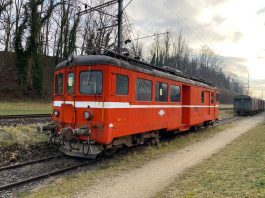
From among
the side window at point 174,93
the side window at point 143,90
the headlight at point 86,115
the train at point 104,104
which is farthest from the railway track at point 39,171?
the side window at point 174,93

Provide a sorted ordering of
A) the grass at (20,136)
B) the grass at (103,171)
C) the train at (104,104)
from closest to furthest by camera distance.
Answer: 1. the grass at (103,171)
2. the train at (104,104)
3. the grass at (20,136)

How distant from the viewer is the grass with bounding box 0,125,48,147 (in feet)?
38.7

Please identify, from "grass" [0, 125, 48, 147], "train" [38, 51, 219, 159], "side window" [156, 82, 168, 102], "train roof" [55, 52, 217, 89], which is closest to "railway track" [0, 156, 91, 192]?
"train" [38, 51, 219, 159]

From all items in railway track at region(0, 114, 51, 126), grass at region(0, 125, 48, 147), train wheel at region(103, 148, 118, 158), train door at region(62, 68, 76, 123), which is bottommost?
train wheel at region(103, 148, 118, 158)

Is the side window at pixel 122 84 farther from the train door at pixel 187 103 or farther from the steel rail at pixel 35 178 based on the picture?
the train door at pixel 187 103

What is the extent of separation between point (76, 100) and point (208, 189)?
497 cm

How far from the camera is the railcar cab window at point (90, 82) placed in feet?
32.5

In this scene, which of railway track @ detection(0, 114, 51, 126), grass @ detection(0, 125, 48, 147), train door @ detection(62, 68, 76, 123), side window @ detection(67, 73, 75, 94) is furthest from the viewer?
railway track @ detection(0, 114, 51, 126)

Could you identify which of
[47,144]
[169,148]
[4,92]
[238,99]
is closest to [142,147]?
[169,148]

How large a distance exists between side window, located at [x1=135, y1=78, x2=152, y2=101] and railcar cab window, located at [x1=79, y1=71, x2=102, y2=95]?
1712mm

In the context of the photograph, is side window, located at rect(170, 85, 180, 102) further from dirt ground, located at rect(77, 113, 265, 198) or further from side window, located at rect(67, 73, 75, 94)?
side window, located at rect(67, 73, 75, 94)

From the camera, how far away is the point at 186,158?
11.5 metres

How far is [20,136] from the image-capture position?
12477mm

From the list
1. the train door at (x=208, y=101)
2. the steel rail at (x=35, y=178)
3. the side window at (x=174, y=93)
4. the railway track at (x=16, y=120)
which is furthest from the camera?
the train door at (x=208, y=101)
